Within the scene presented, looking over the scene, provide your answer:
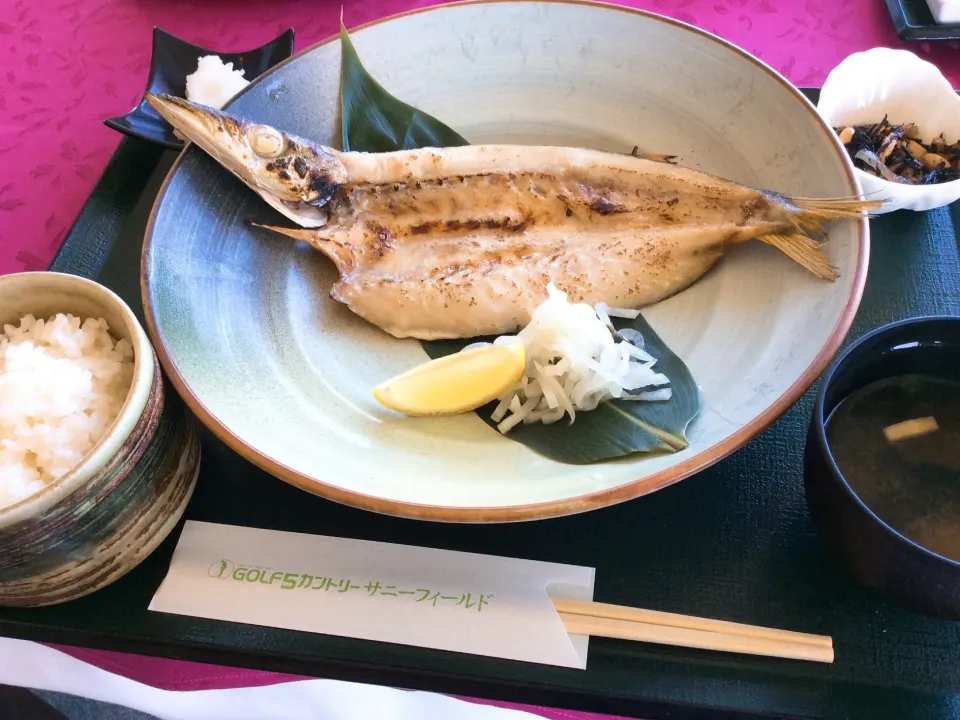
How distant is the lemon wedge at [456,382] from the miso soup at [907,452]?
17.3 inches

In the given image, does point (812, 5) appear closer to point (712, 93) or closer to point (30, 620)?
point (712, 93)

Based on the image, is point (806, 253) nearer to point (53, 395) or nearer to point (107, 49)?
point (53, 395)

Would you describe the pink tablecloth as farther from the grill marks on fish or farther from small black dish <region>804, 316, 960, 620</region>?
small black dish <region>804, 316, 960, 620</region>

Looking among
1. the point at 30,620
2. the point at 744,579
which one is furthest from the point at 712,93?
the point at 30,620

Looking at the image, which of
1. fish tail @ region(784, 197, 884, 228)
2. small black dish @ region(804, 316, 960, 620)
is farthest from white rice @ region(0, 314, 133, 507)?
fish tail @ region(784, 197, 884, 228)

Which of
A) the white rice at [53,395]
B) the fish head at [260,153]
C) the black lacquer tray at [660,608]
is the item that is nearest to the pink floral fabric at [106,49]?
the fish head at [260,153]

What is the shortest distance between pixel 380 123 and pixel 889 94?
1012 mm

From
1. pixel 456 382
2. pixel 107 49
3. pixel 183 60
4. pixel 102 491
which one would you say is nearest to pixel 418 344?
pixel 456 382

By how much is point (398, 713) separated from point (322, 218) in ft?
2.83

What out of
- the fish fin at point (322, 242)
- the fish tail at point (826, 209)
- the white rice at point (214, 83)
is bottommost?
the fish fin at point (322, 242)

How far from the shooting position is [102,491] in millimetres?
842

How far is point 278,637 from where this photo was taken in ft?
2.99

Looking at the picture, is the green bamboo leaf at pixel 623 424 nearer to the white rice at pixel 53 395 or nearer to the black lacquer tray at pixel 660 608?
the black lacquer tray at pixel 660 608

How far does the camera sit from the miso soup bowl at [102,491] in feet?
2.66
